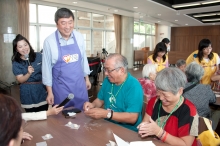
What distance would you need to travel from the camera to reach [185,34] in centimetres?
1722

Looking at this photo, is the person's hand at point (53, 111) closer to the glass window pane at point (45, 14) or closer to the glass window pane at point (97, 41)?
the glass window pane at point (45, 14)

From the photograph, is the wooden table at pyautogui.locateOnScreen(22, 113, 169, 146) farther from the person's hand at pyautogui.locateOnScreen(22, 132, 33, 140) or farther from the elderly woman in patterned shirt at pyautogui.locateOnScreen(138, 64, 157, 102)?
the elderly woman in patterned shirt at pyautogui.locateOnScreen(138, 64, 157, 102)

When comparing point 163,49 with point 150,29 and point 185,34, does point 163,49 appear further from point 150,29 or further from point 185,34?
point 185,34

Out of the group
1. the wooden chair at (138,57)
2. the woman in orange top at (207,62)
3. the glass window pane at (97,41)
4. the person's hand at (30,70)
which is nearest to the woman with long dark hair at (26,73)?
the person's hand at (30,70)

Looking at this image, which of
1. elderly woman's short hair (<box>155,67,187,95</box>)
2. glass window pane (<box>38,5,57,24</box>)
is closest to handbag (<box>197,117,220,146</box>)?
elderly woman's short hair (<box>155,67,187,95</box>)

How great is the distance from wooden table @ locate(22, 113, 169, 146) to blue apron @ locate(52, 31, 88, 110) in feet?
1.75

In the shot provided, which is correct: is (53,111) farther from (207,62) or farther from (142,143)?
(207,62)

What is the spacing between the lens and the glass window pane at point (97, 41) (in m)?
10.7

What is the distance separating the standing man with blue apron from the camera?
6.66ft

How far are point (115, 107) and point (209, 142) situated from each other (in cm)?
80

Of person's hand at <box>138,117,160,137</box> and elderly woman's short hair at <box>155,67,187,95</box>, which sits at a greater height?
elderly woman's short hair at <box>155,67,187,95</box>

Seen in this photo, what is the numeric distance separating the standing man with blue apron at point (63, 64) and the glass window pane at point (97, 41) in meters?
8.57

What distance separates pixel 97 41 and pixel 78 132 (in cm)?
976

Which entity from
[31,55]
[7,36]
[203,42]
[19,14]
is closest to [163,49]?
[203,42]
